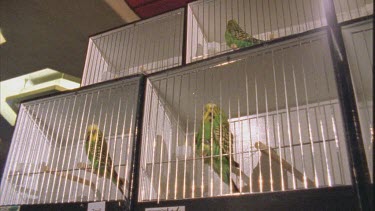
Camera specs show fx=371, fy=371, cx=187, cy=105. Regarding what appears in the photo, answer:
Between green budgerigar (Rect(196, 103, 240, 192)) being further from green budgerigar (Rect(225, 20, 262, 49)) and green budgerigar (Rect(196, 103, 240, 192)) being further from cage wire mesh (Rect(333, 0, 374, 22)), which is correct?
cage wire mesh (Rect(333, 0, 374, 22))

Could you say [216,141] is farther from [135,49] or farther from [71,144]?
[135,49]

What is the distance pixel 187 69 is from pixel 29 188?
0.69 m

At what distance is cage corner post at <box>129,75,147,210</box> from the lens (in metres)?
0.98

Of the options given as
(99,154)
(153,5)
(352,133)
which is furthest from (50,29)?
(352,133)

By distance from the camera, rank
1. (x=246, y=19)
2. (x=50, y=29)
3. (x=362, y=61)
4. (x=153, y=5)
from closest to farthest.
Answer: (x=362, y=61), (x=246, y=19), (x=153, y=5), (x=50, y=29)

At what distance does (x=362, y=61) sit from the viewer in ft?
3.28

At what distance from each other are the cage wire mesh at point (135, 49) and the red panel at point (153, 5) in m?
0.26

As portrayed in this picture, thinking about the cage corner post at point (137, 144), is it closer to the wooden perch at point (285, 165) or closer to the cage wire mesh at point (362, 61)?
the wooden perch at point (285, 165)

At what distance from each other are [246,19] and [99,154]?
732 mm

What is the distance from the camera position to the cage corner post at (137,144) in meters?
0.98

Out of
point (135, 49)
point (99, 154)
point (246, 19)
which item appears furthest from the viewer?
point (135, 49)

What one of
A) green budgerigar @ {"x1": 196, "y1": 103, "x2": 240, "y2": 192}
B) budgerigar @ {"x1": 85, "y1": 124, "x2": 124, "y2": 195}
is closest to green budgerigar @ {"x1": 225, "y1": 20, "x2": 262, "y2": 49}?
green budgerigar @ {"x1": 196, "y1": 103, "x2": 240, "y2": 192}

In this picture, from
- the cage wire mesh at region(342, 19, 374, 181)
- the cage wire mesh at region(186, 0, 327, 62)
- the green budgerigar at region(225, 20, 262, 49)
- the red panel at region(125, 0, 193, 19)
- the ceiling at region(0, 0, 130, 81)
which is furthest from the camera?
the ceiling at region(0, 0, 130, 81)

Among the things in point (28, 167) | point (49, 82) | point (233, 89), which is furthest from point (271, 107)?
point (49, 82)
